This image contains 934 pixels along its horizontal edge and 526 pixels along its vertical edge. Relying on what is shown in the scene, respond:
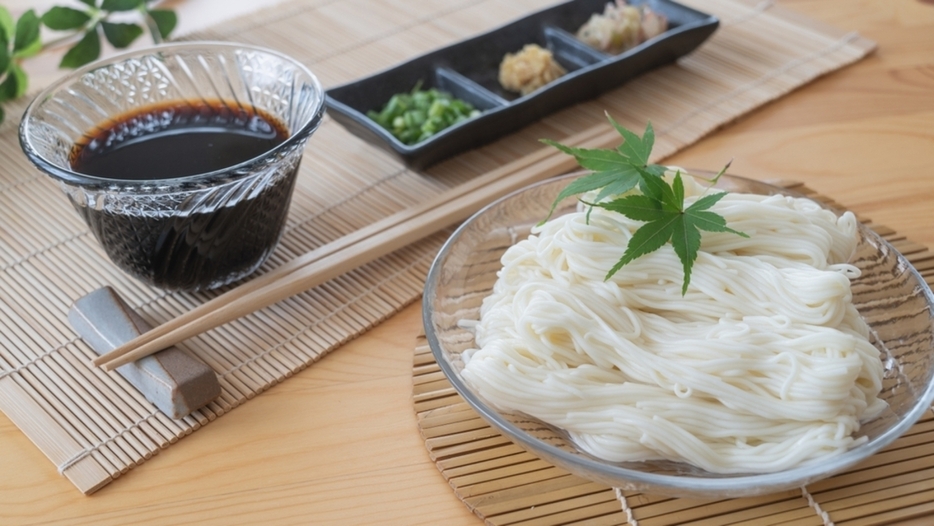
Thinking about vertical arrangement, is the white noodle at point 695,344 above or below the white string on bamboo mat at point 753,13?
above

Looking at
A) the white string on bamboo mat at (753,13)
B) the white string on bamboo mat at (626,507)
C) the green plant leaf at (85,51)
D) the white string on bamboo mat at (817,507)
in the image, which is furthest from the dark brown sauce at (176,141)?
the white string on bamboo mat at (753,13)

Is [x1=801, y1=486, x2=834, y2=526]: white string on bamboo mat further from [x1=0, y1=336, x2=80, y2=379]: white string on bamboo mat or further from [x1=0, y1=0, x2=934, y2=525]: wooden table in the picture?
[x1=0, y1=336, x2=80, y2=379]: white string on bamboo mat

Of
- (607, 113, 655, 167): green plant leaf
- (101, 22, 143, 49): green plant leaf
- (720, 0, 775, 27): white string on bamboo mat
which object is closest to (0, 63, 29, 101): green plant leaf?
(101, 22, 143, 49): green plant leaf

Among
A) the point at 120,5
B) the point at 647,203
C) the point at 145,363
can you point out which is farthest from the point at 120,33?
the point at 647,203

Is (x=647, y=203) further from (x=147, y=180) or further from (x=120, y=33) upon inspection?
(x=120, y=33)

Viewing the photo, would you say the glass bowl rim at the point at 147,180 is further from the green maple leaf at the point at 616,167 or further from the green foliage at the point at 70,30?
the green foliage at the point at 70,30
